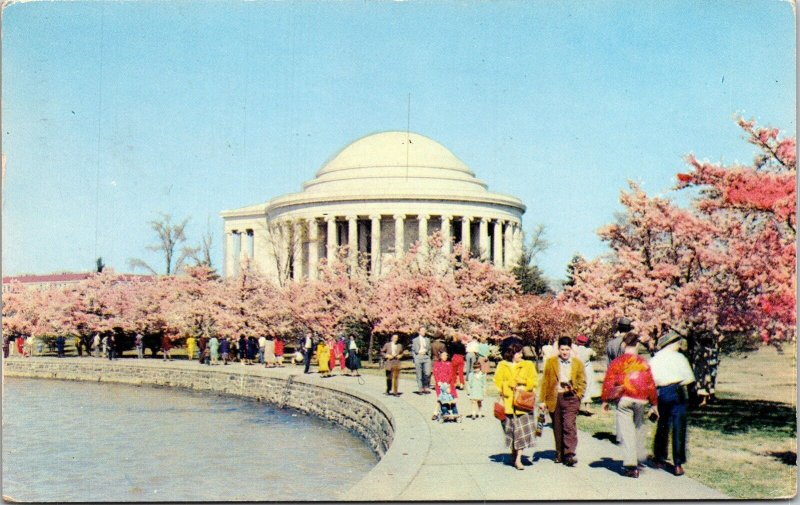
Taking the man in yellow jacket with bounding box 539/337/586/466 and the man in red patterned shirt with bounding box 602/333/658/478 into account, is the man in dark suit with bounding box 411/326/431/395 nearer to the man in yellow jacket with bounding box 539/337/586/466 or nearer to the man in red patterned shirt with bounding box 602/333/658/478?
the man in yellow jacket with bounding box 539/337/586/466

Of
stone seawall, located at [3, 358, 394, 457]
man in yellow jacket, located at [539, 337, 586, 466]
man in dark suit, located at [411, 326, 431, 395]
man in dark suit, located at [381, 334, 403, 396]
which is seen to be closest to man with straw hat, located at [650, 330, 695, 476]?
man in yellow jacket, located at [539, 337, 586, 466]

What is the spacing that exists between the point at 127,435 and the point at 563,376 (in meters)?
14.4

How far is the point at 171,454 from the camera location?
20766 millimetres

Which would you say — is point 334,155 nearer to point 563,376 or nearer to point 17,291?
point 17,291

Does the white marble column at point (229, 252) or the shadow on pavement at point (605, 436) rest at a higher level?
the white marble column at point (229, 252)

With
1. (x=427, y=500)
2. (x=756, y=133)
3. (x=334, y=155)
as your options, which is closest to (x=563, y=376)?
(x=427, y=500)

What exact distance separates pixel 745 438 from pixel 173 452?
1224 cm

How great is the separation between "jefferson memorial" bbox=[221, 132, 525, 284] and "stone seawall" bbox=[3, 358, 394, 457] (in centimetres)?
2523

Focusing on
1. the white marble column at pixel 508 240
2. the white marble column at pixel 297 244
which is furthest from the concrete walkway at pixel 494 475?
the white marble column at pixel 508 240

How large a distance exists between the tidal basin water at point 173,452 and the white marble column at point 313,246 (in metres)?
35.7

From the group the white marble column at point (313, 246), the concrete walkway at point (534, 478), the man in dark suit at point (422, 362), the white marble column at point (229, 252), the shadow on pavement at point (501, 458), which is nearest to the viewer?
the concrete walkway at point (534, 478)

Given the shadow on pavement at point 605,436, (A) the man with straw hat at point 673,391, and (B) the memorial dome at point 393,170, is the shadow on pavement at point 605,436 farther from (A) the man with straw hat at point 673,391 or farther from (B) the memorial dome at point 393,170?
(B) the memorial dome at point 393,170

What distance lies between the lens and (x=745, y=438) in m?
14.8

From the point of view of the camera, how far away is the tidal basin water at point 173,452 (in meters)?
16.8
